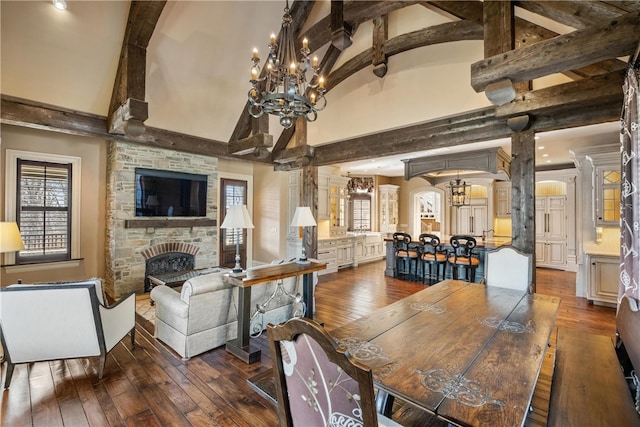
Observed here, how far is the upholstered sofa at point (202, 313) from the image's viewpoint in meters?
2.93

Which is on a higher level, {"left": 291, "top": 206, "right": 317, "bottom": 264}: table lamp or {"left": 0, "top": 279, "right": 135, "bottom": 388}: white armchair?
{"left": 291, "top": 206, "right": 317, "bottom": 264}: table lamp

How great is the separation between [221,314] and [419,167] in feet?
18.1

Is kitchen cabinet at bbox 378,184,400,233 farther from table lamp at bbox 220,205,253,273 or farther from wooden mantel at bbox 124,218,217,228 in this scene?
table lamp at bbox 220,205,253,273

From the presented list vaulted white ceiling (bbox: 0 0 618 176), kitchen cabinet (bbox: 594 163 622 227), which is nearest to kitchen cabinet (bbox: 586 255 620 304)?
kitchen cabinet (bbox: 594 163 622 227)

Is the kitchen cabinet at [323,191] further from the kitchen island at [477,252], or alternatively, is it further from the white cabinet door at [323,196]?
the kitchen island at [477,252]

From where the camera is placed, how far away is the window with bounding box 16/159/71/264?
4578 millimetres

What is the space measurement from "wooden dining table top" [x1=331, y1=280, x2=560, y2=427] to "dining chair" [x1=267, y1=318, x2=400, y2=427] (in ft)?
0.87

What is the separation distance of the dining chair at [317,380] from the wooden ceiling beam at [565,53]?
9.03 ft

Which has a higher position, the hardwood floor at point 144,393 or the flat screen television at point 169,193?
the flat screen television at point 169,193

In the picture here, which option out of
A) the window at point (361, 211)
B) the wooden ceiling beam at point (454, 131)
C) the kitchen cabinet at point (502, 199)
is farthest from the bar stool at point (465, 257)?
the window at point (361, 211)

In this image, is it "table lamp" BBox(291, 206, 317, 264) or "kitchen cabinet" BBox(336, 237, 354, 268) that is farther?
"kitchen cabinet" BBox(336, 237, 354, 268)

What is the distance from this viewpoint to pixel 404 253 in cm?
662

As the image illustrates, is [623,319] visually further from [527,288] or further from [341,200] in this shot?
[341,200]

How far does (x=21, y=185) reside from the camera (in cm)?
454
